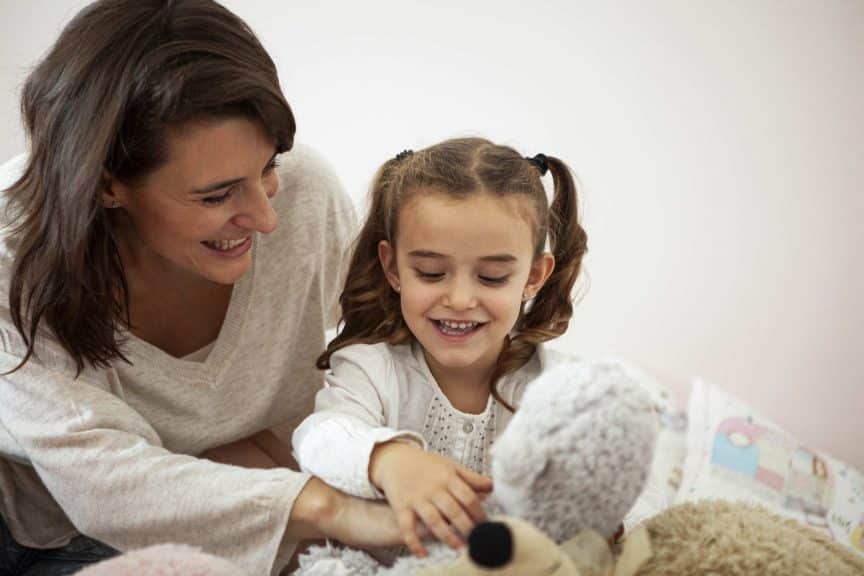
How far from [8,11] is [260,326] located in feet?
4.06

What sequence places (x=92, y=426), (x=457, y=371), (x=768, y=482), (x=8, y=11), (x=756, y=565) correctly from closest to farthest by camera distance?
1. (x=756, y=565)
2. (x=92, y=426)
3. (x=457, y=371)
4. (x=768, y=482)
5. (x=8, y=11)

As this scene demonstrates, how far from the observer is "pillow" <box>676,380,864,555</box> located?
177 cm

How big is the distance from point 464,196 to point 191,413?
57 centimetres

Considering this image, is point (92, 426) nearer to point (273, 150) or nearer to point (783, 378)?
point (273, 150)

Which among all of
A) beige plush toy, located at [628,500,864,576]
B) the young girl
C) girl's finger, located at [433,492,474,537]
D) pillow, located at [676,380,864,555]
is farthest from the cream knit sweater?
pillow, located at [676,380,864,555]

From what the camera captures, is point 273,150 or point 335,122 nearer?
point 273,150

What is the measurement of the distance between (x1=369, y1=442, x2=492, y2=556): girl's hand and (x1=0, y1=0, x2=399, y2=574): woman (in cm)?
5

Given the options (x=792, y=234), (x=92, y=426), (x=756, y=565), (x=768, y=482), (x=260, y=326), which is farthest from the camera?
(x=792, y=234)

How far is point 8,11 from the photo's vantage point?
6.55 ft

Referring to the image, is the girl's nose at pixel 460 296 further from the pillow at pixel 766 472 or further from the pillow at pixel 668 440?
the pillow at pixel 766 472

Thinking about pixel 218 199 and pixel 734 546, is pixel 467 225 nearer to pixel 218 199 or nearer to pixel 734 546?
pixel 218 199

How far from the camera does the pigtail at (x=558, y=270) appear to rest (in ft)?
4.11

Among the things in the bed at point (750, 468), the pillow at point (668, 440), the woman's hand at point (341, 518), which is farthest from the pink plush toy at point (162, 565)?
the bed at point (750, 468)

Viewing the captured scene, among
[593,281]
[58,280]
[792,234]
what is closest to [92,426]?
[58,280]
